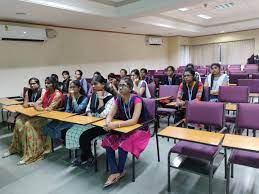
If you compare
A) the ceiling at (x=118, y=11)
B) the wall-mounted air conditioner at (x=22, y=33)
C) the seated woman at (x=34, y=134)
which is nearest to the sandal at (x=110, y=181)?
the seated woman at (x=34, y=134)

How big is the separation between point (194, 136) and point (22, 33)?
5.20 metres

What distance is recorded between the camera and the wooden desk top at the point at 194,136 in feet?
6.73

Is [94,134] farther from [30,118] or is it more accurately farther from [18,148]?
[18,148]

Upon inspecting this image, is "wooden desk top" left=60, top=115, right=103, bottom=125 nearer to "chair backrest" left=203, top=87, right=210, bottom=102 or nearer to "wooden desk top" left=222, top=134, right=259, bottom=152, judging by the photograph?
"wooden desk top" left=222, top=134, right=259, bottom=152

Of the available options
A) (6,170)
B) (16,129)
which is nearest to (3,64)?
(16,129)

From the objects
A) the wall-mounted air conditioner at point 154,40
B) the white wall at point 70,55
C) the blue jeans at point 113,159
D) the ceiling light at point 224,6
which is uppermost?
the ceiling light at point 224,6

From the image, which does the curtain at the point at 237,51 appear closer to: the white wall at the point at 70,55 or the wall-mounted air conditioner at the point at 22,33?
the white wall at the point at 70,55

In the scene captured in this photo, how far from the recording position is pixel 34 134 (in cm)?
337

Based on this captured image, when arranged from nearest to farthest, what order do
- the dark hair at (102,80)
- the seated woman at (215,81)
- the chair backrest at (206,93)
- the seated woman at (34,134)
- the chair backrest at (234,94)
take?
1. the dark hair at (102,80)
2. the seated woman at (34,134)
3. the chair backrest at (234,94)
4. the chair backrest at (206,93)
5. the seated woman at (215,81)

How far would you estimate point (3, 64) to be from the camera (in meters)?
5.69

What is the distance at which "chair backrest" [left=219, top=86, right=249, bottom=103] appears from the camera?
371 cm

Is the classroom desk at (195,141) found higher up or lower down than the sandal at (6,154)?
higher up

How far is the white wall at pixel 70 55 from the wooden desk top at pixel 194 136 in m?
4.91

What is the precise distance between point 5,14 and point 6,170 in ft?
11.7
